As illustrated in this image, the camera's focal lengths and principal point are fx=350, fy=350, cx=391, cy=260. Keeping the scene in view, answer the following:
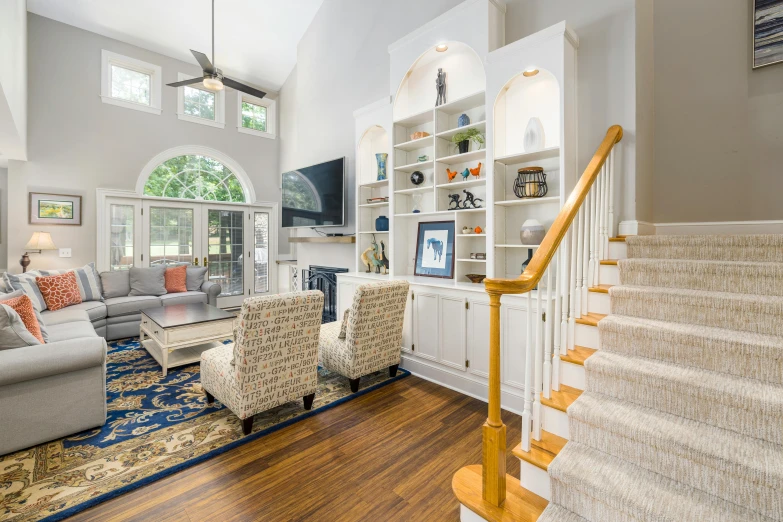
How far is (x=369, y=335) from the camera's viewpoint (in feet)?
9.62

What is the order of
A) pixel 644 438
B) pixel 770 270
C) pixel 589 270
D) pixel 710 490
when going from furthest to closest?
pixel 589 270 → pixel 770 270 → pixel 644 438 → pixel 710 490

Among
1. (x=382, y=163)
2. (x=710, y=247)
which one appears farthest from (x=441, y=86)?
(x=710, y=247)

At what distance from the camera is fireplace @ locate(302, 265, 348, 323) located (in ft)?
16.2

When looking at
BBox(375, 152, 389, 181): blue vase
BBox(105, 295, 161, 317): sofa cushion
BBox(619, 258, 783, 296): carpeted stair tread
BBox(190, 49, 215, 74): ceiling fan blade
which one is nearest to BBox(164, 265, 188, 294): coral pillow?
BBox(105, 295, 161, 317): sofa cushion

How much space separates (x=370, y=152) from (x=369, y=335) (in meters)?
2.61

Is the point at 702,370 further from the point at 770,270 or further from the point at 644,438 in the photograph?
the point at 770,270

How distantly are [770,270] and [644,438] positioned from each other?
1.21m

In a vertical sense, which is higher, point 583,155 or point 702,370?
point 583,155

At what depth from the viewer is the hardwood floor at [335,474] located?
5.52ft

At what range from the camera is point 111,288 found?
4.86 m

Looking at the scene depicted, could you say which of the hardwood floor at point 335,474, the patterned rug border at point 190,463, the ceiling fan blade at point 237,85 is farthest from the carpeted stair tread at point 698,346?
the ceiling fan blade at point 237,85

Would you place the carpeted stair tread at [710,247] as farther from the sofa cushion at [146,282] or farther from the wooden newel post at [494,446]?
the sofa cushion at [146,282]

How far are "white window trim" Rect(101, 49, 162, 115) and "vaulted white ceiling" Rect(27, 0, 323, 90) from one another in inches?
11.2

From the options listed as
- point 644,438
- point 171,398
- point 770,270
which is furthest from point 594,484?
point 171,398
